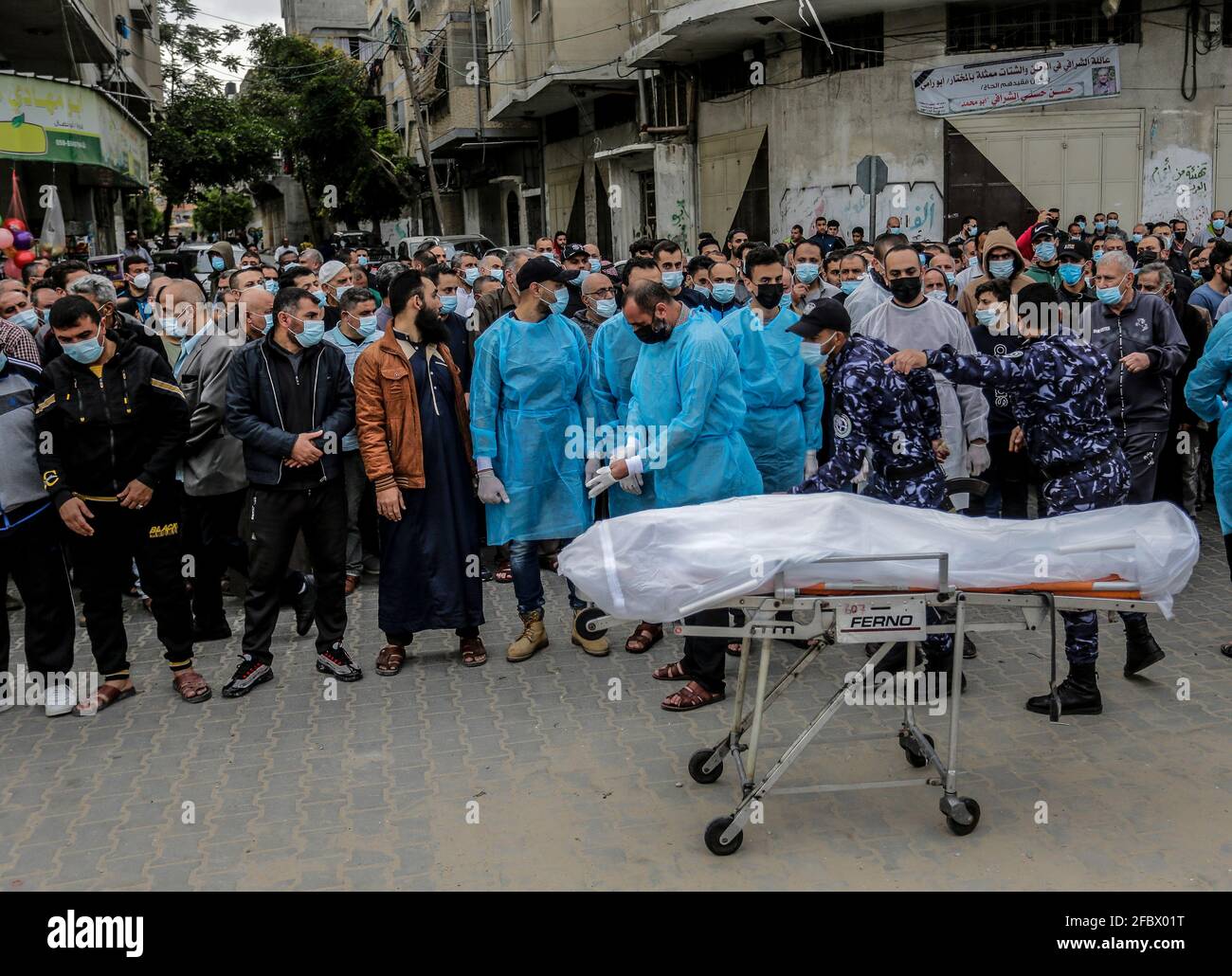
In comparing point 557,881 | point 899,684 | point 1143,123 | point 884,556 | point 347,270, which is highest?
point 1143,123

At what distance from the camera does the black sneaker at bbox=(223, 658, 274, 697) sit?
19.4ft

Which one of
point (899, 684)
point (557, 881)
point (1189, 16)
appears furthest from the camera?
point (1189, 16)

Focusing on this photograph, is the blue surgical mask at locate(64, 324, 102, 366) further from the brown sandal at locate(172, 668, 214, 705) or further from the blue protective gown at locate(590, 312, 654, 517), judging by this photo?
the blue protective gown at locate(590, 312, 654, 517)

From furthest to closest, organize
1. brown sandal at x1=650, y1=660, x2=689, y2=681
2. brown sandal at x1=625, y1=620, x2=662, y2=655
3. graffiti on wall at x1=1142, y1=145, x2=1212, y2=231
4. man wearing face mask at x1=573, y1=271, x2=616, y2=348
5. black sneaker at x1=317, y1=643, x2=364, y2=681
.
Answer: graffiti on wall at x1=1142, y1=145, x2=1212, y2=231 < man wearing face mask at x1=573, y1=271, x2=616, y2=348 < brown sandal at x1=625, y1=620, x2=662, y2=655 < black sneaker at x1=317, y1=643, x2=364, y2=681 < brown sandal at x1=650, y1=660, x2=689, y2=681

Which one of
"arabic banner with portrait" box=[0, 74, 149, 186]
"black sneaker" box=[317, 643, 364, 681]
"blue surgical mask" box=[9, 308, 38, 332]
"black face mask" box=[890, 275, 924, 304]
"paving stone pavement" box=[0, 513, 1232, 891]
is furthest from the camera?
"arabic banner with portrait" box=[0, 74, 149, 186]

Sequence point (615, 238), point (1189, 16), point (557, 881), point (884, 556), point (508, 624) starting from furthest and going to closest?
point (615, 238) → point (1189, 16) → point (508, 624) → point (557, 881) → point (884, 556)

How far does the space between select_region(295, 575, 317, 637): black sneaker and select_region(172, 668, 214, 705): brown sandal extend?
0.92 m

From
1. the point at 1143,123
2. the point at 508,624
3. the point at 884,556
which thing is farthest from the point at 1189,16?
the point at 884,556

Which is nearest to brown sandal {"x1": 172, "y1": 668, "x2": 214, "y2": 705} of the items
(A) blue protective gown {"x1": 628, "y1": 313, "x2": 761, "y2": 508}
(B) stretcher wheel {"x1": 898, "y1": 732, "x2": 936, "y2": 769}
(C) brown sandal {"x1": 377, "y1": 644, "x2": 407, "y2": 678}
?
(C) brown sandal {"x1": 377, "y1": 644, "x2": 407, "y2": 678}

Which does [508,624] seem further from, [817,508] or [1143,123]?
[1143,123]

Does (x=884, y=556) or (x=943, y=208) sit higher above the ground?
(x=943, y=208)

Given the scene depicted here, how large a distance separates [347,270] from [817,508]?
22.6 ft

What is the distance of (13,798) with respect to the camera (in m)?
4.86

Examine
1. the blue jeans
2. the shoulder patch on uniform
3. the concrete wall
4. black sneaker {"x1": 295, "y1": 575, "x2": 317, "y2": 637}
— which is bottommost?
black sneaker {"x1": 295, "y1": 575, "x2": 317, "y2": 637}
